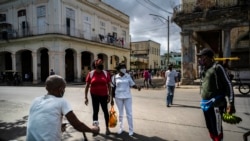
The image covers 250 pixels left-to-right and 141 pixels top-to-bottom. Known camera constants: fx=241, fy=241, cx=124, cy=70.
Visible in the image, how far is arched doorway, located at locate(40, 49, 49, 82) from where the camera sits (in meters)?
29.7

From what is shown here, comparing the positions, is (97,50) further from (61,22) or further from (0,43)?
(0,43)

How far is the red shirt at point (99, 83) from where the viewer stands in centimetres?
570

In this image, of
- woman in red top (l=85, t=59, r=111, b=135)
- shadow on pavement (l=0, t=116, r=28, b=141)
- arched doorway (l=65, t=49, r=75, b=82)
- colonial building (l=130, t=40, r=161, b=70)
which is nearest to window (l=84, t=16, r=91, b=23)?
arched doorway (l=65, t=49, r=75, b=82)

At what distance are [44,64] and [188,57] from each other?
18.4 meters

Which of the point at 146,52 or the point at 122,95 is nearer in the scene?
the point at 122,95

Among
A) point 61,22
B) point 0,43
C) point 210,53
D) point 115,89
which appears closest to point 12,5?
point 0,43

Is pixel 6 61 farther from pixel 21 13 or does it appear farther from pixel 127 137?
pixel 127 137

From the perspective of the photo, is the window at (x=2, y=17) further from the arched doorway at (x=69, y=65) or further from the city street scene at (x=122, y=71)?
the arched doorway at (x=69, y=65)

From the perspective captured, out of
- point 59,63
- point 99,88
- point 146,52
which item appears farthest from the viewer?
point 146,52

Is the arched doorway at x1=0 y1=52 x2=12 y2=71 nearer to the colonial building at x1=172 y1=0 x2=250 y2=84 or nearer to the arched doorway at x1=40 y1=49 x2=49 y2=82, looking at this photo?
the arched doorway at x1=40 y1=49 x2=49 y2=82

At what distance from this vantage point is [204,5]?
19.4 metres

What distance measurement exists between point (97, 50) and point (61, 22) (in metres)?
7.36

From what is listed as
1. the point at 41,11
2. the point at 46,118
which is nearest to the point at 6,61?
the point at 41,11

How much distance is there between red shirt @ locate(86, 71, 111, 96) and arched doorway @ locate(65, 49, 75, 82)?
25025 millimetres
